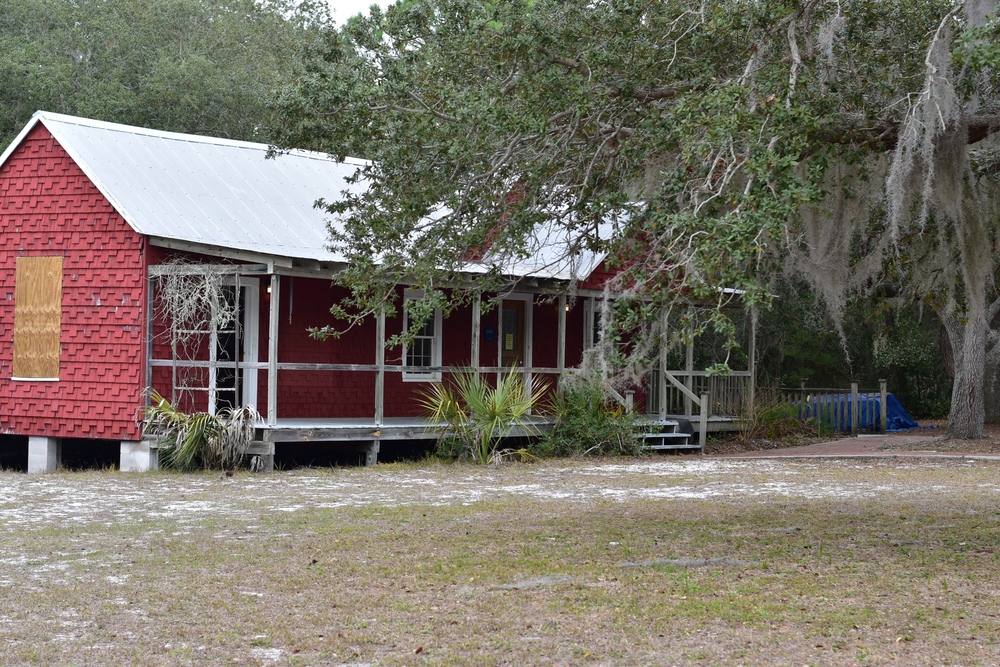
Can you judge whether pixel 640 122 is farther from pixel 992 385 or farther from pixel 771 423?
pixel 992 385

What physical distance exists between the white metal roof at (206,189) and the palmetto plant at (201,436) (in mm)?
2084

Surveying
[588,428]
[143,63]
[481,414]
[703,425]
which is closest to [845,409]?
[703,425]

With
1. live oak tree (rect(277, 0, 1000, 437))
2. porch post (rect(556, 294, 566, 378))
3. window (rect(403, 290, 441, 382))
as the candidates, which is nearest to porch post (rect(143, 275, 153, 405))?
window (rect(403, 290, 441, 382))

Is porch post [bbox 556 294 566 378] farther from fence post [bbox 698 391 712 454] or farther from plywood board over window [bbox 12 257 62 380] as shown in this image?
plywood board over window [bbox 12 257 62 380]

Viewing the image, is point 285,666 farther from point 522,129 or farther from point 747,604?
point 522,129

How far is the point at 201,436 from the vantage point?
14.5 m

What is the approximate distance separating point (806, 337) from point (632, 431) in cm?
1230

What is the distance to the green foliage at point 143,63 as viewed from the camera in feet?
88.5

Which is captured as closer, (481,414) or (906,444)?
(481,414)

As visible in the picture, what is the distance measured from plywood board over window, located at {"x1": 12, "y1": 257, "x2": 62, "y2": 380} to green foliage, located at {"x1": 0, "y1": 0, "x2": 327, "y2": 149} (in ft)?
32.0

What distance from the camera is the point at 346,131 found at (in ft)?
32.2

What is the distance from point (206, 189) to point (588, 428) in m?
6.61

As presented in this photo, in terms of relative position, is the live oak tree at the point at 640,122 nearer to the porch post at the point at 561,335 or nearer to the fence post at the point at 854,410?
the porch post at the point at 561,335

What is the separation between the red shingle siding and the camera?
50.3ft
